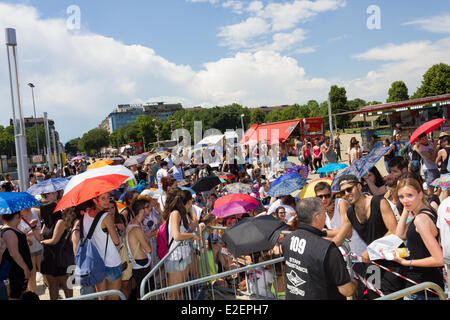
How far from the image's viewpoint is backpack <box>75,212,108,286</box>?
12.7 ft

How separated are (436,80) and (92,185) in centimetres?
5865

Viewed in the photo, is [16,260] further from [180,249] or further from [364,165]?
[364,165]

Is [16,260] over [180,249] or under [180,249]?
over

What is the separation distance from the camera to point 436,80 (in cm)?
5097

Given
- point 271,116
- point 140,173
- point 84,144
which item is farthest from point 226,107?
point 140,173

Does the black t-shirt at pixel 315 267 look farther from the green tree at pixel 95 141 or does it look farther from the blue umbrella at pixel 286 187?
the green tree at pixel 95 141

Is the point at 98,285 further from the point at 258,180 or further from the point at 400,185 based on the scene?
the point at 258,180

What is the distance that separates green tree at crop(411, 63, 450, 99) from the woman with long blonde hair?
186ft

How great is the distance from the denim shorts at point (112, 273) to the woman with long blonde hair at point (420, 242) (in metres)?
3.12

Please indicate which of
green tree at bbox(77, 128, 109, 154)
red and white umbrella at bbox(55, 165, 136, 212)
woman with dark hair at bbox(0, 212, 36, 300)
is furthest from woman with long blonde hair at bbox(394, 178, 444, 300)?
green tree at bbox(77, 128, 109, 154)

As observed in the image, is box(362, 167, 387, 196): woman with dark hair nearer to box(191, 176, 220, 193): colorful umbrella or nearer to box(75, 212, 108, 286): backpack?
box(75, 212, 108, 286): backpack

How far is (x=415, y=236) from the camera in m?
3.16

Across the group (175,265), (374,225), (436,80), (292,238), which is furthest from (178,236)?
(436,80)
